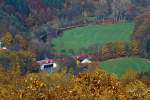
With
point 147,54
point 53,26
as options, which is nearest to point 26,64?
point 147,54

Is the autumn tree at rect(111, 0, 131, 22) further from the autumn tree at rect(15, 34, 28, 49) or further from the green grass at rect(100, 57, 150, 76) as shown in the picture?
the green grass at rect(100, 57, 150, 76)

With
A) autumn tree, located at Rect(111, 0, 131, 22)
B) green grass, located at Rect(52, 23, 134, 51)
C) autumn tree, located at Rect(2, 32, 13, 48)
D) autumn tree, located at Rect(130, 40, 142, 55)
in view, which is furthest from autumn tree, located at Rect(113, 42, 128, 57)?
autumn tree, located at Rect(111, 0, 131, 22)

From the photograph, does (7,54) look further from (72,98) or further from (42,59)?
(72,98)

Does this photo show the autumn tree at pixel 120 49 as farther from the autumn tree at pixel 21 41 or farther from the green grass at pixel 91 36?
the autumn tree at pixel 21 41

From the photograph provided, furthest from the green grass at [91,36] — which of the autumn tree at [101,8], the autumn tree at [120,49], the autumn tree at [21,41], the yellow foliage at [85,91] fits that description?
the yellow foliage at [85,91]

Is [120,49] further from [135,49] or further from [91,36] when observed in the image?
[91,36]
